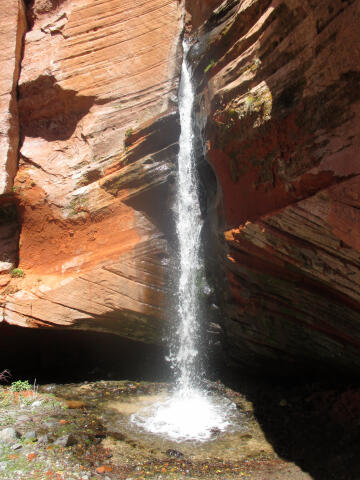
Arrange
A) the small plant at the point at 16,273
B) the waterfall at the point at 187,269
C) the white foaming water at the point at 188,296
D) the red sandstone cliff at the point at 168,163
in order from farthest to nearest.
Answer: the waterfall at the point at 187,269
the small plant at the point at 16,273
the white foaming water at the point at 188,296
the red sandstone cliff at the point at 168,163

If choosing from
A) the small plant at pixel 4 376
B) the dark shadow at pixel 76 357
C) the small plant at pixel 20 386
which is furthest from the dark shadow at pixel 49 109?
the small plant at pixel 20 386

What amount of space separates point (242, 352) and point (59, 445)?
390 cm

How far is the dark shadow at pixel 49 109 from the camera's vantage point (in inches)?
329

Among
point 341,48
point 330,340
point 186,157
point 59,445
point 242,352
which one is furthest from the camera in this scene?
point 186,157

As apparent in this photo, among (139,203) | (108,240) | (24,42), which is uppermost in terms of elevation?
(24,42)

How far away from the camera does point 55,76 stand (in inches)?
329

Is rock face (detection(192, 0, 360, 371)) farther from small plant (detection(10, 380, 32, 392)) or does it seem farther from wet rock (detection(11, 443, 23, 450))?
wet rock (detection(11, 443, 23, 450))

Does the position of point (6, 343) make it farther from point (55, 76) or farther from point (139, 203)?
point (55, 76)

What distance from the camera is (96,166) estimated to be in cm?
773

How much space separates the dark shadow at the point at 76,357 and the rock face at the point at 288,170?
7.38 feet

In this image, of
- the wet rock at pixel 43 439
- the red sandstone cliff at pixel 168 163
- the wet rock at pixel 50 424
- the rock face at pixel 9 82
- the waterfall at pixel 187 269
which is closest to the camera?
the red sandstone cliff at pixel 168 163

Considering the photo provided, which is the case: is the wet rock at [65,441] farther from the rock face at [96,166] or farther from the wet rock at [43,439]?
the rock face at [96,166]

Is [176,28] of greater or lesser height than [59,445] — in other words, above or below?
above

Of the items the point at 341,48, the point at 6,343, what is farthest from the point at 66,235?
the point at 341,48
